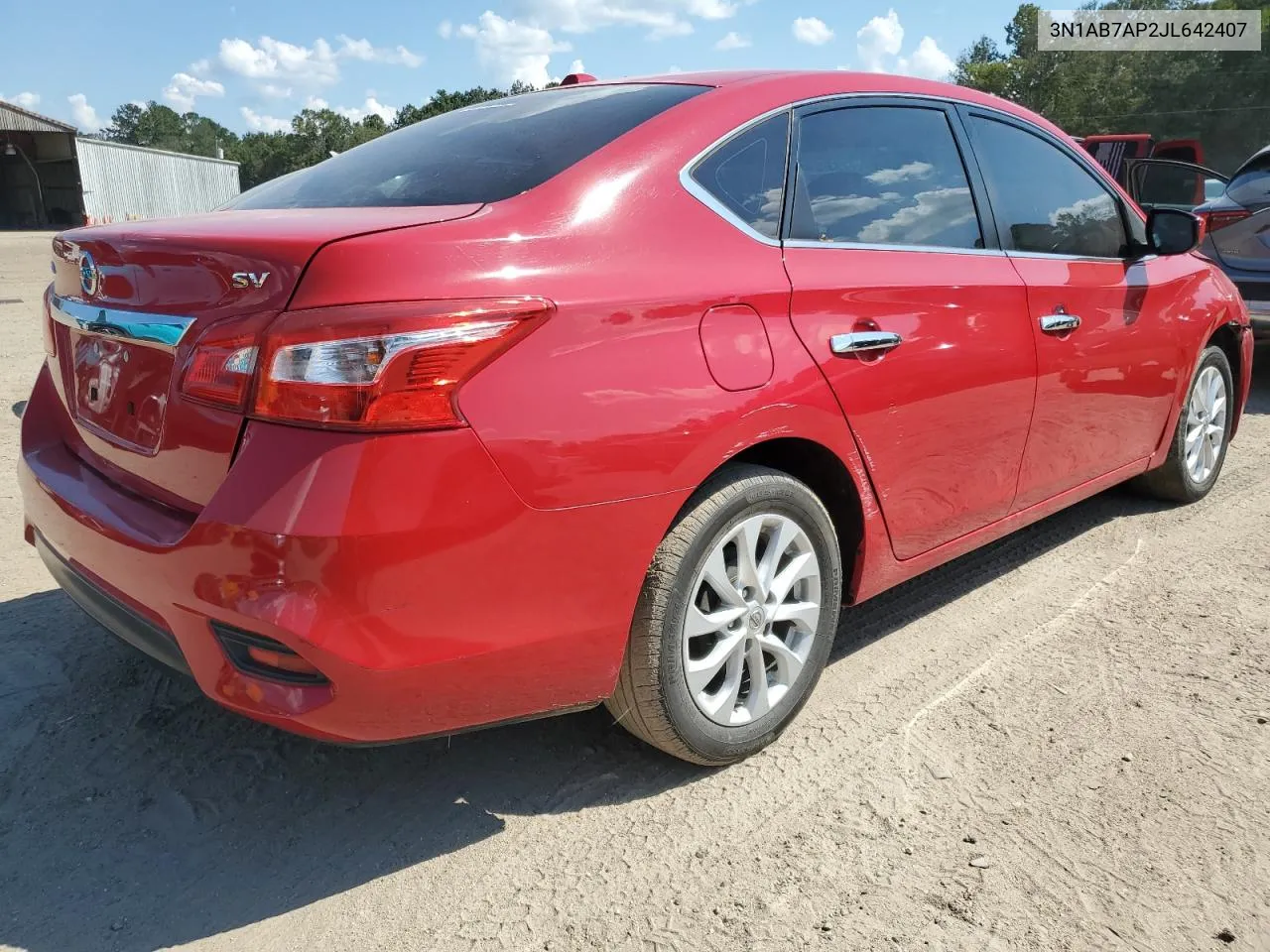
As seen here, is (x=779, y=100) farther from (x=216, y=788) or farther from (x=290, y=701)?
(x=216, y=788)

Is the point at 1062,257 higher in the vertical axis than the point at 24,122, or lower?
lower

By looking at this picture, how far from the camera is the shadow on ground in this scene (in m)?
2.05

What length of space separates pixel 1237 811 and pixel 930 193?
6.05 feet

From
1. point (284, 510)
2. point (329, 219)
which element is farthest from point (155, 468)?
point (329, 219)

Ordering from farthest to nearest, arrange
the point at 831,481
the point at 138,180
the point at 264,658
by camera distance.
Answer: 1. the point at 138,180
2. the point at 831,481
3. the point at 264,658

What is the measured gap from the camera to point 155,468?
208 centimetres

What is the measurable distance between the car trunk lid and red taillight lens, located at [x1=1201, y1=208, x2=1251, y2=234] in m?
6.97

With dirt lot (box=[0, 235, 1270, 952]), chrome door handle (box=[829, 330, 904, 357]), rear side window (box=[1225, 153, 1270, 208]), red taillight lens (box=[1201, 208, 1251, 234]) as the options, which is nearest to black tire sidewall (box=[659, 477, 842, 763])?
dirt lot (box=[0, 235, 1270, 952])

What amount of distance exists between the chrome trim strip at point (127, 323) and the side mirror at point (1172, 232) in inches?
137

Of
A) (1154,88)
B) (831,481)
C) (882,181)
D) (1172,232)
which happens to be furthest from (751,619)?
(1154,88)

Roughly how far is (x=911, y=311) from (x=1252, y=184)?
607cm

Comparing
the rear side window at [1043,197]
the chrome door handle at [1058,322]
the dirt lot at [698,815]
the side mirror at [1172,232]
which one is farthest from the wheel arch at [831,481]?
the side mirror at [1172,232]

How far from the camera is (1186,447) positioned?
4359mm

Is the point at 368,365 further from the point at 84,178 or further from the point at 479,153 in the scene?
the point at 84,178
